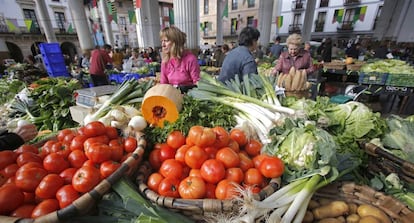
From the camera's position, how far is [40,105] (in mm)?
2797

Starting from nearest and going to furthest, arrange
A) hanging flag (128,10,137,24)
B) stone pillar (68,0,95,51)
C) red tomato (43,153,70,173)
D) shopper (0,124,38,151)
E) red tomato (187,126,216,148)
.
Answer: red tomato (43,153,70,173), red tomato (187,126,216,148), shopper (0,124,38,151), stone pillar (68,0,95,51), hanging flag (128,10,137,24)

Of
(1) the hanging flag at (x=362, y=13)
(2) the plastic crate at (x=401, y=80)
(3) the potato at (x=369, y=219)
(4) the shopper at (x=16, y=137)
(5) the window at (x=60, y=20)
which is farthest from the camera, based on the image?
(5) the window at (x=60, y=20)

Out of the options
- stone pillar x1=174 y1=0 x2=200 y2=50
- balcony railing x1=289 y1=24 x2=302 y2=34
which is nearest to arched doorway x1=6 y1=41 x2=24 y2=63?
stone pillar x1=174 y1=0 x2=200 y2=50

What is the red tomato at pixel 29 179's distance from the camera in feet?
3.53

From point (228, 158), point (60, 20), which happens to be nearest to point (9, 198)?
point (228, 158)

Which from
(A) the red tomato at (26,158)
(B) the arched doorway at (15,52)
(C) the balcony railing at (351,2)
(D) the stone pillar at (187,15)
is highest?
(C) the balcony railing at (351,2)

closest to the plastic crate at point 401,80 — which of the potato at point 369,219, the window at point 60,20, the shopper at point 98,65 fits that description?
the potato at point 369,219

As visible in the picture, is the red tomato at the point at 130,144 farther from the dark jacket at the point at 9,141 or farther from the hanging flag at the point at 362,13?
the hanging flag at the point at 362,13

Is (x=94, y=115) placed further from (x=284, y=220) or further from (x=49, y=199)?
(x=284, y=220)

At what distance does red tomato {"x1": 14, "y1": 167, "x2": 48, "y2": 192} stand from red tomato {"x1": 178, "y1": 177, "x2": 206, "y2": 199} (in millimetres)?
813

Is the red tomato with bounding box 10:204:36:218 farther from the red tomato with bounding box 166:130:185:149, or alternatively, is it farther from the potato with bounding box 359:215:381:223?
the potato with bounding box 359:215:381:223

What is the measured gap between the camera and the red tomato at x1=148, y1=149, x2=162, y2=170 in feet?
4.69

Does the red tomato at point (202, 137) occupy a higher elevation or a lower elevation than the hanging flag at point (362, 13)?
lower

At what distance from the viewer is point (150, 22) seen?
39.4 ft
